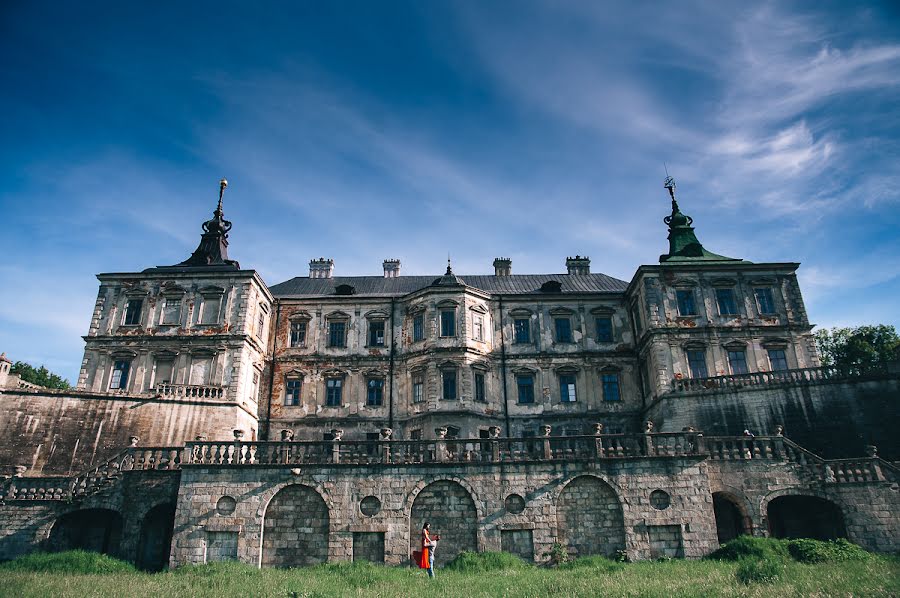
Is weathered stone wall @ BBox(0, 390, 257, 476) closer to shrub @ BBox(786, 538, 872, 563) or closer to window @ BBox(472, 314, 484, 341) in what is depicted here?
window @ BBox(472, 314, 484, 341)

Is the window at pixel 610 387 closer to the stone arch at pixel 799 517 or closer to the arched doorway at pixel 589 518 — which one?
the stone arch at pixel 799 517

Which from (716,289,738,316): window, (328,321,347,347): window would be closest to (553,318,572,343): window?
(716,289,738,316): window

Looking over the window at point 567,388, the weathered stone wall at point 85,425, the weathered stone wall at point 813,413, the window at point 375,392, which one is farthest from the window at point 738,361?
the weathered stone wall at point 85,425

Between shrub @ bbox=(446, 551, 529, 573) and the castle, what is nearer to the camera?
shrub @ bbox=(446, 551, 529, 573)

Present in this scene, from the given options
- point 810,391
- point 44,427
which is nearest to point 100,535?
point 44,427

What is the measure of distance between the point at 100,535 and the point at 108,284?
15.3m

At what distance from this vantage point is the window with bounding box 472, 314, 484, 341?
3428 cm

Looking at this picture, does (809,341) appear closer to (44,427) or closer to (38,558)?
(38,558)

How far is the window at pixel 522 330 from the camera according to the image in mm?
35469

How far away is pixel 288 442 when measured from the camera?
22.2m

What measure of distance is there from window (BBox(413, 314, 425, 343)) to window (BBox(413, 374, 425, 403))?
7.09ft

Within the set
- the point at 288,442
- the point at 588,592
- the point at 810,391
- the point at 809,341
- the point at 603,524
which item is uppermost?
the point at 809,341

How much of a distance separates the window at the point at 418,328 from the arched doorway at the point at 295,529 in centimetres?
1386

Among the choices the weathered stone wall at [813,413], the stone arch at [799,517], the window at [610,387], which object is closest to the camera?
the stone arch at [799,517]
